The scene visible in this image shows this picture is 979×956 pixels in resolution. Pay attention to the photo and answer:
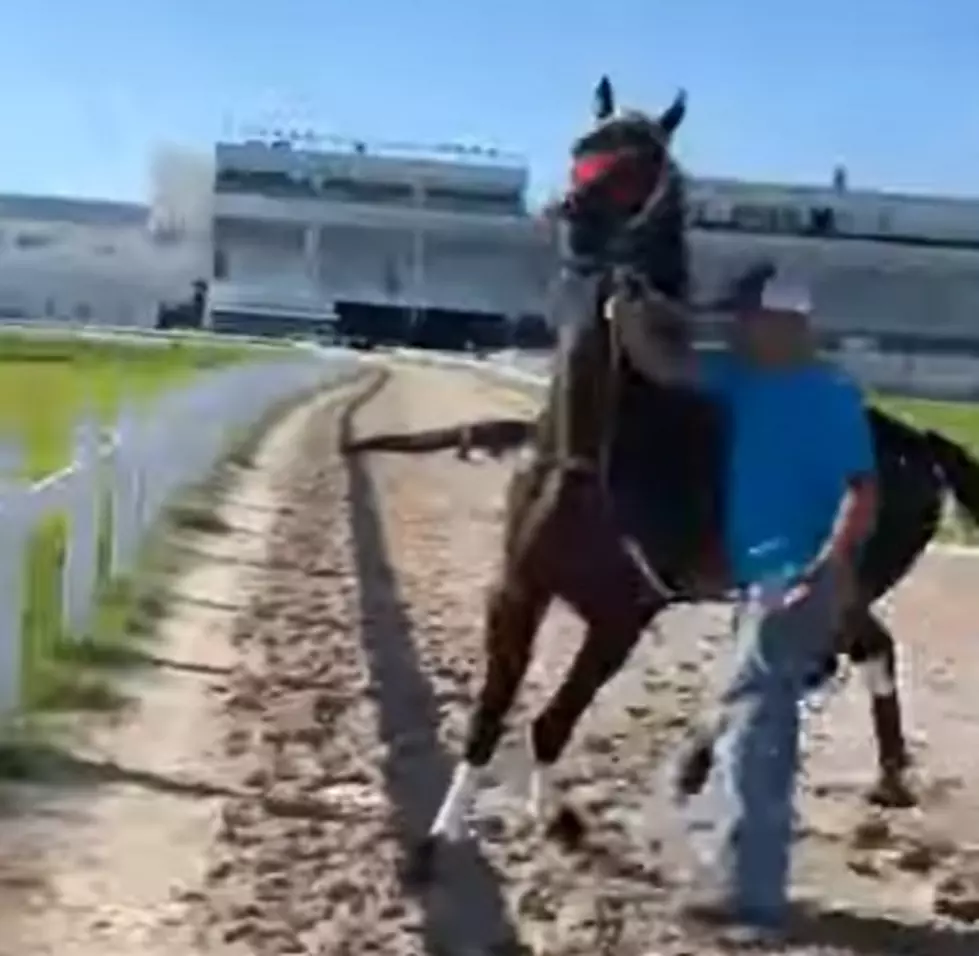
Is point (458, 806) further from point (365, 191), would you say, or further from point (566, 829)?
point (365, 191)

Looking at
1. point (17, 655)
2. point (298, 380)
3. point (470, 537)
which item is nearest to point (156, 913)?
point (17, 655)

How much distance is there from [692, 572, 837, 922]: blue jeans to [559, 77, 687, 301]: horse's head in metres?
0.96

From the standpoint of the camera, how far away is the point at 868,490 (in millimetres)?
7023

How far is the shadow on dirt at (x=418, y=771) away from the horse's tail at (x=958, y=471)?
1873 mm

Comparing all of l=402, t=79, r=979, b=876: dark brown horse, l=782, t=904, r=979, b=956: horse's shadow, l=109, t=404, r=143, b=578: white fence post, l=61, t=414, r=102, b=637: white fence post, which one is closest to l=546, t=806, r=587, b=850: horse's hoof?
l=402, t=79, r=979, b=876: dark brown horse

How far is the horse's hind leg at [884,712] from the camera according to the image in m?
9.36

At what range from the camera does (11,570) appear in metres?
9.83

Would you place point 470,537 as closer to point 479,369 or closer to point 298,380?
point 298,380

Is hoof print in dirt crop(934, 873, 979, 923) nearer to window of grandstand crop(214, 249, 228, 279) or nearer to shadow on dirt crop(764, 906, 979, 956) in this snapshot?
shadow on dirt crop(764, 906, 979, 956)

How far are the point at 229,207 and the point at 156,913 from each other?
131m

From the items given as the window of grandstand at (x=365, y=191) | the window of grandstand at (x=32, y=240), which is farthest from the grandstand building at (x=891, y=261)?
the window of grandstand at (x=32, y=240)

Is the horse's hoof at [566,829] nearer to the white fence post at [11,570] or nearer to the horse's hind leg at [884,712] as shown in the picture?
the horse's hind leg at [884,712]

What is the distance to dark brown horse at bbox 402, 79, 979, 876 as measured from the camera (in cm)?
743

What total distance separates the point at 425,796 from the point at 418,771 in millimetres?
510
